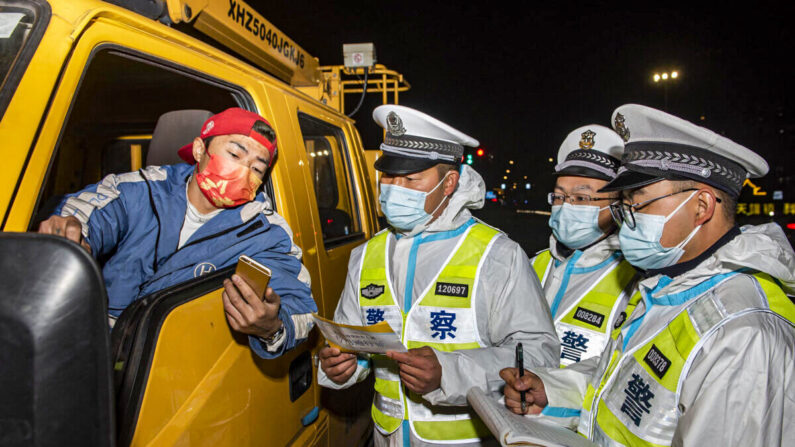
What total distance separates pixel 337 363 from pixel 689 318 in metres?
1.26

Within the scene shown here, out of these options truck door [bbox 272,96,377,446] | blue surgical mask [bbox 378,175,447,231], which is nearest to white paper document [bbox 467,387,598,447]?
blue surgical mask [bbox 378,175,447,231]

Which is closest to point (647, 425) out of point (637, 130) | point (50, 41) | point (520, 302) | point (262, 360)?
point (520, 302)

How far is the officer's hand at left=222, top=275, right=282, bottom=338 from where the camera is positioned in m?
1.49

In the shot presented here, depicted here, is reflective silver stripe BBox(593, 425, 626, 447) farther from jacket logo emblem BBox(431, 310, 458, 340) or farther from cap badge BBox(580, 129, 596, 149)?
cap badge BBox(580, 129, 596, 149)

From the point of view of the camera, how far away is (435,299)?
2002mm

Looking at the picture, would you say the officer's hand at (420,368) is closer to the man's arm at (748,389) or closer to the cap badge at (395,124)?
the man's arm at (748,389)

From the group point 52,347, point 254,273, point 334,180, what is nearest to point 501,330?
point 254,273

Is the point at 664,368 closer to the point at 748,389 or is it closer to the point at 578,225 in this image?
the point at 748,389

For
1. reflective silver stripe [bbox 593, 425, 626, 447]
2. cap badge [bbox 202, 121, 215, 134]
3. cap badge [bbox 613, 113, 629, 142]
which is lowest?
reflective silver stripe [bbox 593, 425, 626, 447]

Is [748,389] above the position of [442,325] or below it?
above

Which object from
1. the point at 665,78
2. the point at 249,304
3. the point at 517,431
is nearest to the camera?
the point at 517,431

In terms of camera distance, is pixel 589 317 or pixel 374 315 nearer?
pixel 374 315

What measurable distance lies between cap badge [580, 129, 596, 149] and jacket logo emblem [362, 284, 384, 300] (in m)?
1.62

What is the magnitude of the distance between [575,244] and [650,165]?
→ 1.15 m
